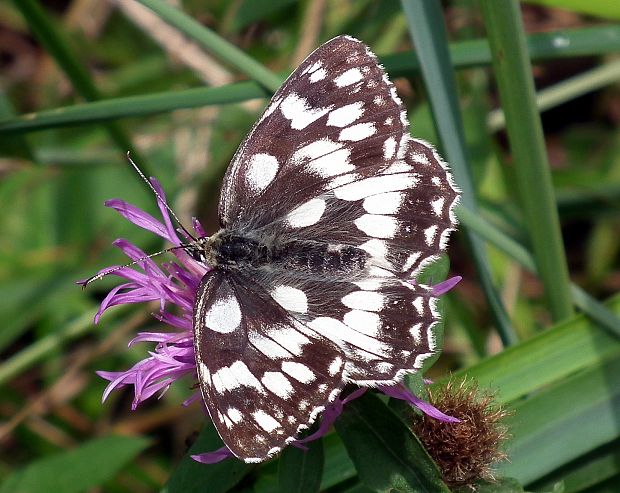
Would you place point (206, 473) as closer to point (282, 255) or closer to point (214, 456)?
point (214, 456)

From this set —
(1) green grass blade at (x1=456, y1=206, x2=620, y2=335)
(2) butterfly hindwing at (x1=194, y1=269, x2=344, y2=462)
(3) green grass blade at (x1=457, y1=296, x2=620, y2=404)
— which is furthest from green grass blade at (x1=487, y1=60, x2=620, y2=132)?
(2) butterfly hindwing at (x1=194, y1=269, x2=344, y2=462)

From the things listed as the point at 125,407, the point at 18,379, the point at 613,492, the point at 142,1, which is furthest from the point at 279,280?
the point at 18,379

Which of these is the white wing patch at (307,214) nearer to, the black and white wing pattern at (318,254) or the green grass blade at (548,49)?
the black and white wing pattern at (318,254)

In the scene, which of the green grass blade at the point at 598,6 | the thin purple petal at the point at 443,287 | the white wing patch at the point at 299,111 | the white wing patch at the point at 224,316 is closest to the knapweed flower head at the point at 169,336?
the thin purple petal at the point at 443,287

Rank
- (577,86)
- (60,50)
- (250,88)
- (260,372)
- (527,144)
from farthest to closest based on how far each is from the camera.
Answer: (577,86) → (60,50) → (250,88) → (527,144) → (260,372)

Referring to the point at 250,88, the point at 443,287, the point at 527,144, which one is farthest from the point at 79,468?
the point at 527,144
